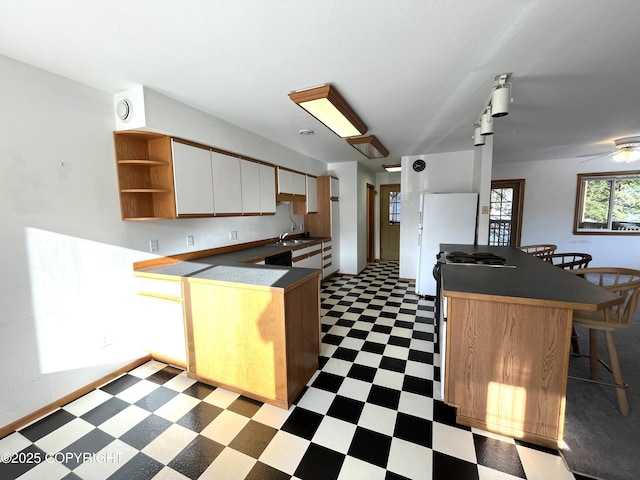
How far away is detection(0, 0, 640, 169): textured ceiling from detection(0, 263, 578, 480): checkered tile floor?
89.8 inches

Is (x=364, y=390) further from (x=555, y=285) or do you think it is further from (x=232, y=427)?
(x=555, y=285)

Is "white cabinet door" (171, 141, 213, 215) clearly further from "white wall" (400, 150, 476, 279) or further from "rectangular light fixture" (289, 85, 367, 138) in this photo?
"white wall" (400, 150, 476, 279)

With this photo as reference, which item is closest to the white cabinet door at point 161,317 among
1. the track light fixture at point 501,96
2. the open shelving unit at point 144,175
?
the open shelving unit at point 144,175

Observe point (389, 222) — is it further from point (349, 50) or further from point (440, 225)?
point (349, 50)

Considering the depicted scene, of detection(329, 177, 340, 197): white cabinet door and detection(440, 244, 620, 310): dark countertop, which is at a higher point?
detection(329, 177, 340, 197): white cabinet door

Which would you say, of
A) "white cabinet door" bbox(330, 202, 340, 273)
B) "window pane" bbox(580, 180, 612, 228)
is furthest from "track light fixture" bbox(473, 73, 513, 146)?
"window pane" bbox(580, 180, 612, 228)

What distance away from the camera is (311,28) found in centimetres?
137

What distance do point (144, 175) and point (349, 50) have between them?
1995 mm

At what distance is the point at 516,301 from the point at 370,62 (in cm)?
169

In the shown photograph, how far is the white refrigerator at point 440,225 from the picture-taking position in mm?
3650

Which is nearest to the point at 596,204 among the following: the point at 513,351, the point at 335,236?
the point at 335,236

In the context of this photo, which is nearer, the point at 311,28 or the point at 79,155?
the point at 311,28

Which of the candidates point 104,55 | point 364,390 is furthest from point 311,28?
point 364,390

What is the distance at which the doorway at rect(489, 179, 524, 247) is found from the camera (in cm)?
556
